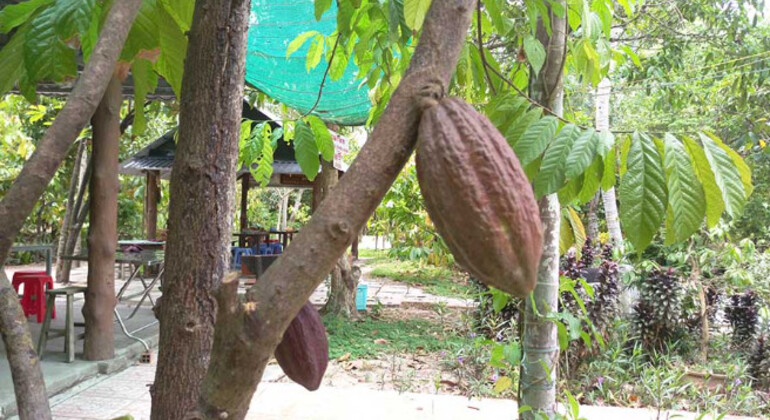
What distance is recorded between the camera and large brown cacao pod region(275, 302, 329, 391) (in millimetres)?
658

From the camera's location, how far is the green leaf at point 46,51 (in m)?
0.77

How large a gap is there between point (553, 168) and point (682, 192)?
189 mm

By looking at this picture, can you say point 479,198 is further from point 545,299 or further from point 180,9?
point 545,299

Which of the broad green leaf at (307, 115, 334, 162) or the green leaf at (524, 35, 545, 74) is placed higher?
the green leaf at (524, 35, 545, 74)

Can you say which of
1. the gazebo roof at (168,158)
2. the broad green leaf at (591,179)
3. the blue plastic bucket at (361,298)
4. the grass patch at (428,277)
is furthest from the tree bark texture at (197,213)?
the grass patch at (428,277)

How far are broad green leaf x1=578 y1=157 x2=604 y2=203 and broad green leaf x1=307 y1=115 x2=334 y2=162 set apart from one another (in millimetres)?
842

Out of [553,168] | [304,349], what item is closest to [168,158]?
[553,168]

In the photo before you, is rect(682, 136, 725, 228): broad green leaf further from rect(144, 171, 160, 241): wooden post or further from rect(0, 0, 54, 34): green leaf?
rect(144, 171, 160, 241): wooden post

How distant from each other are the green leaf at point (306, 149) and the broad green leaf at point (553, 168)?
76 cm

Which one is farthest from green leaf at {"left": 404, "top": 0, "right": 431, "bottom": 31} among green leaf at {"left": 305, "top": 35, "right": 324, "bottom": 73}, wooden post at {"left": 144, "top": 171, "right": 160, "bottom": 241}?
wooden post at {"left": 144, "top": 171, "right": 160, "bottom": 241}

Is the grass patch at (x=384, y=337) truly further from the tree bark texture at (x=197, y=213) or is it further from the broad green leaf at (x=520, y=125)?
the tree bark texture at (x=197, y=213)

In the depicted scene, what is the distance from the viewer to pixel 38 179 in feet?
1.52

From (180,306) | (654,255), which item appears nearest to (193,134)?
(180,306)

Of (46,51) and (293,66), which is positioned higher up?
(293,66)
